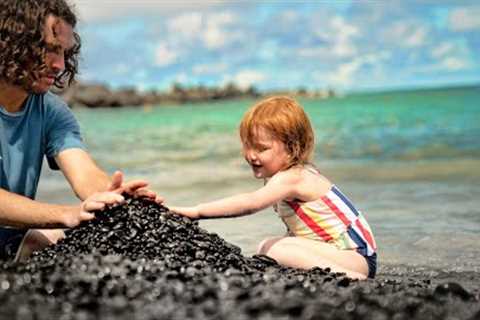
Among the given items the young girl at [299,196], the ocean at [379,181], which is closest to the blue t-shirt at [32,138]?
the young girl at [299,196]

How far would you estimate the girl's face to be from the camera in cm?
450

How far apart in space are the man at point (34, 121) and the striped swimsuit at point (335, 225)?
86 cm

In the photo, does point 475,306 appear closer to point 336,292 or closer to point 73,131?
point 336,292

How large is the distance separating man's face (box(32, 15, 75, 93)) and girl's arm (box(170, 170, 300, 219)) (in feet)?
3.15

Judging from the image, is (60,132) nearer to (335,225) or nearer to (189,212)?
(189,212)

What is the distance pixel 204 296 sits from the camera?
2.92m

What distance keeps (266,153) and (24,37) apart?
1.45 metres

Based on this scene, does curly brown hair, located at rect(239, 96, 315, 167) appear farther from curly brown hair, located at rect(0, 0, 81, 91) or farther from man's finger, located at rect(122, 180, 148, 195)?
curly brown hair, located at rect(0, 0, 81, 91)

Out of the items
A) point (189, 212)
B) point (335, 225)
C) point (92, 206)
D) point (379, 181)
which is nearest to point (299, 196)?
point (335, 225)

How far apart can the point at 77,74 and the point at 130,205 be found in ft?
3.96

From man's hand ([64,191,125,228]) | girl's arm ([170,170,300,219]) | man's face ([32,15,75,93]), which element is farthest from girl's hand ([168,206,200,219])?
man's face ([32,15,75,93])

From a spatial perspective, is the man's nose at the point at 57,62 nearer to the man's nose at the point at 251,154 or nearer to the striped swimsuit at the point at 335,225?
the man's nose at the point at 251,154

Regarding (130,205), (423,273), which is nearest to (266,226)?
(423,273)

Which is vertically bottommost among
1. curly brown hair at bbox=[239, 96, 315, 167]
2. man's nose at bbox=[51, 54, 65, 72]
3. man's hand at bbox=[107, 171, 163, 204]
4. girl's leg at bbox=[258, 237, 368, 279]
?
girl's leg at bbox=[258, 237, 368, 279]
